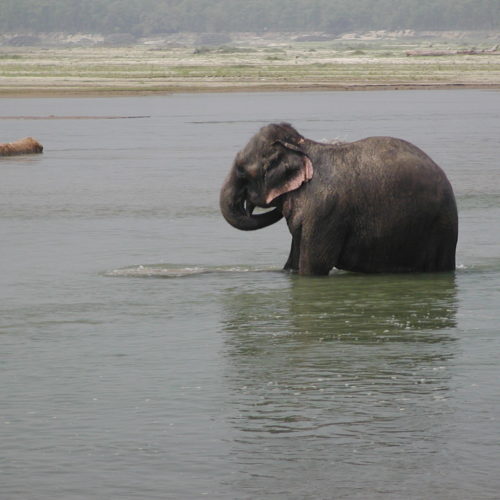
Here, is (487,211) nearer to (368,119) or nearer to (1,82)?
(368,119)

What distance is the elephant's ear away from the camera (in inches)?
519

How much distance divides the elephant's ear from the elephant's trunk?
434mm

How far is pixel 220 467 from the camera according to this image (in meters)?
7.59

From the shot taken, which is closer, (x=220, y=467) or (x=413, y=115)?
(x=220, y=467)

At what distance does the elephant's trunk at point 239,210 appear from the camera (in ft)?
44.8

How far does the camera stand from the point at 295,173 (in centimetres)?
1321

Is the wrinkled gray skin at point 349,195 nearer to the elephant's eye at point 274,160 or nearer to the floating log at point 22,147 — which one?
the elephant's eye at point 274,160

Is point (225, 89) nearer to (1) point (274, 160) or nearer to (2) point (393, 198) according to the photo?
(1) point (274, 160)

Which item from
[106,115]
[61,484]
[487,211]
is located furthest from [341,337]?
[106,115]

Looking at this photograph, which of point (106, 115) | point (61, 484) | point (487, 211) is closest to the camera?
point (61, 484)

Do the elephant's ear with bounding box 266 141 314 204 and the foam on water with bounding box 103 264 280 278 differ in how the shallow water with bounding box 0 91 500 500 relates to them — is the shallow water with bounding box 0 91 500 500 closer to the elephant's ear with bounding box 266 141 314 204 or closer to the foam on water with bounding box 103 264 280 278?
the foam on water with bounding box 103 264 280 278

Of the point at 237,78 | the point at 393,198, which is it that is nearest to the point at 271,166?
the point at 393,198

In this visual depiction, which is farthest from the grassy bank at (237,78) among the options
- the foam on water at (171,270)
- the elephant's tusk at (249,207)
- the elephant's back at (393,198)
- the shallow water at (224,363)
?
the elephant's back at (393,198)

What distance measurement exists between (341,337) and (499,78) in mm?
54851
